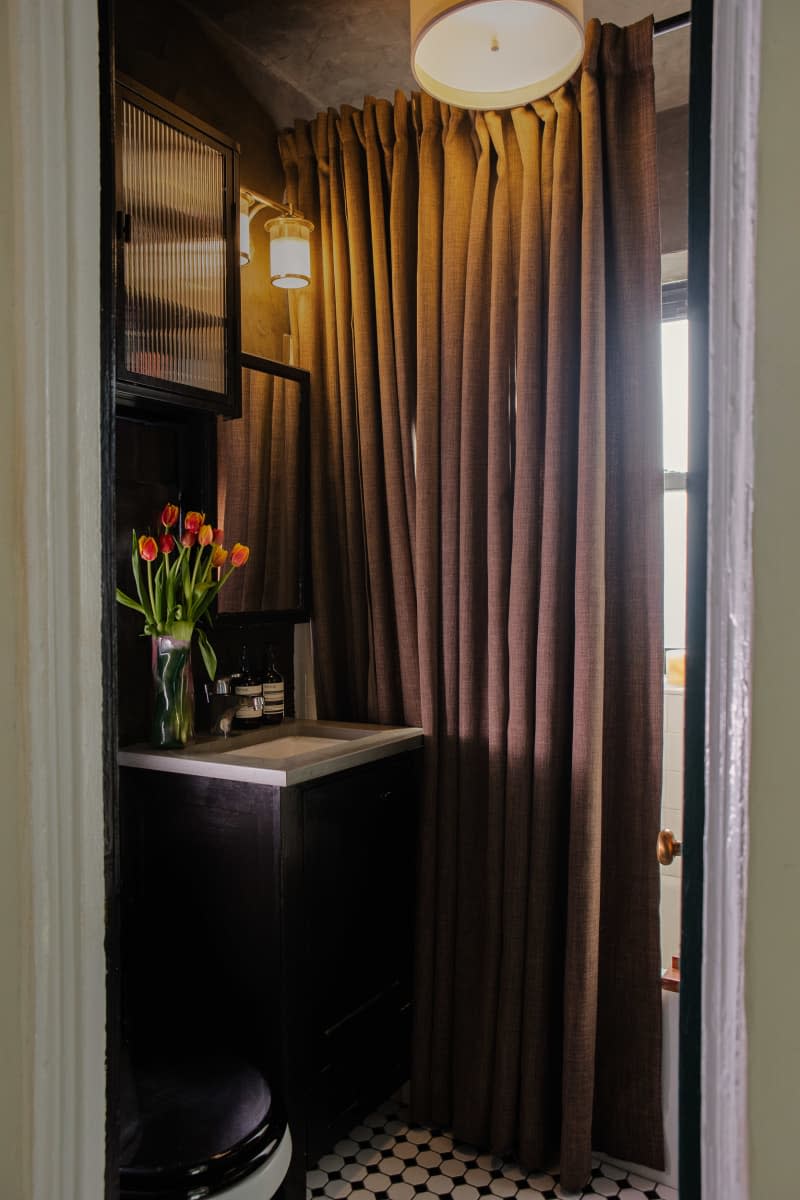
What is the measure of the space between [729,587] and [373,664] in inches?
77.4

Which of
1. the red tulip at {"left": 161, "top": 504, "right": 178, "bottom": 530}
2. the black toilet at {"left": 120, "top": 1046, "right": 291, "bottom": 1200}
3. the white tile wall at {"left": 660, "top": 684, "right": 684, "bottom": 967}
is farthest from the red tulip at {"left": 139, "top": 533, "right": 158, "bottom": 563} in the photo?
the white tile wall at {"left": 660, "top": 684, "right": 684, "bottom": 967}

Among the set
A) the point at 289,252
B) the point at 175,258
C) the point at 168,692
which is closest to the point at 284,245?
the point at 289,252

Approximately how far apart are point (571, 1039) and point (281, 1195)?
2.39 ft

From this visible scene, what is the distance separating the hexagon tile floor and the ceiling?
279 cm

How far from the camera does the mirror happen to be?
2.52 m

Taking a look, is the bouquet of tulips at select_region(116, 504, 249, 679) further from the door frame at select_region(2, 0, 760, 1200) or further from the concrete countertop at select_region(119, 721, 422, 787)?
the door frame at select_region(2, 0, 760, 1200)

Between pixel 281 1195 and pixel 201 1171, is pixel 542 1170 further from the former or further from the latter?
pixel 201 1171

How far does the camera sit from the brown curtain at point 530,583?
2.16 m

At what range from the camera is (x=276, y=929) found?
1.96 meters

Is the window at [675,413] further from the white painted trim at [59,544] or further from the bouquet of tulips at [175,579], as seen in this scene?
the white painted trim at [59,544]

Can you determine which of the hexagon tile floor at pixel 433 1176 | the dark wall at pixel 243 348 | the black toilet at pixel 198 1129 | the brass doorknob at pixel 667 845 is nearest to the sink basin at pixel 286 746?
the dark wall at pixel 243 348

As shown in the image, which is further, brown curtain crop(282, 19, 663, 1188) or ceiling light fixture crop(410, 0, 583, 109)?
brown curtain crop(282, 19, 663, 1188)

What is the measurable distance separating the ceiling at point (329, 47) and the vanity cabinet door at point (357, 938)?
1906mm

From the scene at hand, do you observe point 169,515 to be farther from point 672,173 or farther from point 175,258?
point 672,173
